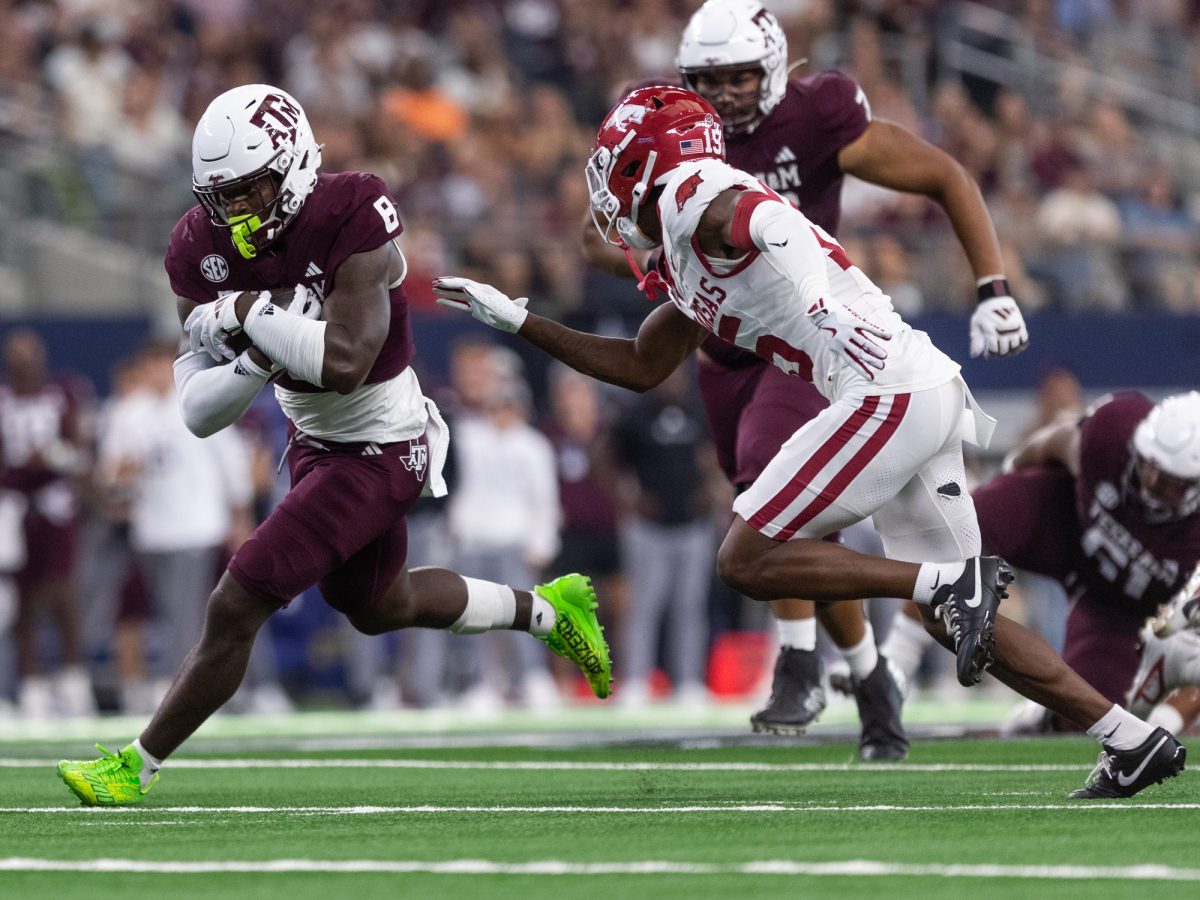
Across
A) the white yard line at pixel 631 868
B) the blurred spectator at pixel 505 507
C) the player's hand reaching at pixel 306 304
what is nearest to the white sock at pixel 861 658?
the player's hand reaching at pixel 306 304

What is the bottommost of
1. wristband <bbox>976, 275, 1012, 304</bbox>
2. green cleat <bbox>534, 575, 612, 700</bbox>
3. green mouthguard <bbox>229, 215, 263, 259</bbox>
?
green cleat <bbox>534, 575, 612, 700</bbox>

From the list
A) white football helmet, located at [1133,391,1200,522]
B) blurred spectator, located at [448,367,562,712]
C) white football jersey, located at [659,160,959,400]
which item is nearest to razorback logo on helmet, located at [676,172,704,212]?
white football jersey, located at [659,160,959,400]

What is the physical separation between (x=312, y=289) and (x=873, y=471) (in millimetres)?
1606

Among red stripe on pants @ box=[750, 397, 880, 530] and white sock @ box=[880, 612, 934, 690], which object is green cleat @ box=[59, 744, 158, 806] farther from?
white sock @ box=[880, 612, 934, 690]

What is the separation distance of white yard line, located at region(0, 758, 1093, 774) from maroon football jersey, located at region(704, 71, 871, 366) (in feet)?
4.53

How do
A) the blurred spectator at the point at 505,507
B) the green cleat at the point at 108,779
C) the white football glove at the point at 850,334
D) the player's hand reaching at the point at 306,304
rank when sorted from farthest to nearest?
the blurred spectator at the point at 505,507 < the player's hand reaching at the point at 306,304 < the green cleat at the point at 108,779 < the white football glove at the point at 850,334

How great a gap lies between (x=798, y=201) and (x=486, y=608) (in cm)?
165

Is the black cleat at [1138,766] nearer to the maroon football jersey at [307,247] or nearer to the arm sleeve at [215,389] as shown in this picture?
the maroon football jersey at [307,247]

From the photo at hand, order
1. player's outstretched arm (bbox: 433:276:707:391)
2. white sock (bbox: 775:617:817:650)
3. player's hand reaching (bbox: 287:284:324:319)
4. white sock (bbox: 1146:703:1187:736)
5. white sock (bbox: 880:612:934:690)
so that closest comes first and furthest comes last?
player's hand reaching (bbox: 287:284:324:319), player's outstretched arm (bbox: 433:276:707:391), white sock (bbox: 775:617:817:650), white sock (bbox: 1146:703:1187:736), white sock (bbox: 880:612:934:690)

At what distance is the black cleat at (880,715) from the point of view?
22.6ft

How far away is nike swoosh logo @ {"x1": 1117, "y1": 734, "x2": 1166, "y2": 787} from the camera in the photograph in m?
5.03

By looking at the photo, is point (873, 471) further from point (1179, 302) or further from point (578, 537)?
point (1179, 302)

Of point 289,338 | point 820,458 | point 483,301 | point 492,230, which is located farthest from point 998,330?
point 492,230

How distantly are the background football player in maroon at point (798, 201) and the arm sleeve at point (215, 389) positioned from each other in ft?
5.37
